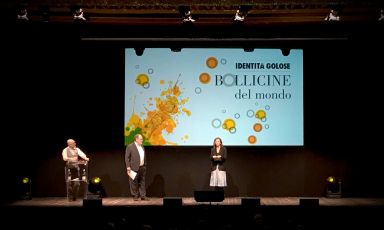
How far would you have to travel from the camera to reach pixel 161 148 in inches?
523

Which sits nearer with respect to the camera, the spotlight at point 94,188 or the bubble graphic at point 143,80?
the spotlight at point 94,188

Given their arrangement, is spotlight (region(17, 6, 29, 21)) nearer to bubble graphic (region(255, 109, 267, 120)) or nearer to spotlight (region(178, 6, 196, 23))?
spotlight (region(178, 6, 196, 23))

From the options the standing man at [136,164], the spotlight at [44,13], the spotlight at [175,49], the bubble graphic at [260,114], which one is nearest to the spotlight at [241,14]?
the spotlight at [175,49]

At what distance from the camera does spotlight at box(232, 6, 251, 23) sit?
34.9 ft

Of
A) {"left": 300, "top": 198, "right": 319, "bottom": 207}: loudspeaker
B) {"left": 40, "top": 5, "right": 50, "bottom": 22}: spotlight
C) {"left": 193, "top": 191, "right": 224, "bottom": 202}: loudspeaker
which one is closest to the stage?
{"left": 300, "top": 198, "right": 319, "bottom": 207}: loudspeaker

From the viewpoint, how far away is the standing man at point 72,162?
12.0 metres

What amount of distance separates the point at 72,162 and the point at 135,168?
1263 mm

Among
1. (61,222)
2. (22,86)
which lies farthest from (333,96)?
(61,222)

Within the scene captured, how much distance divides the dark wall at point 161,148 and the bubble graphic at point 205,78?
1.47 m

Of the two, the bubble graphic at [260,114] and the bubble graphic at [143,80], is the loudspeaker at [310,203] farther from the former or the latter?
the bubble graphic at [143,80]

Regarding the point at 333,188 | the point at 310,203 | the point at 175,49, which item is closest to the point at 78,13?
the point at 175,49

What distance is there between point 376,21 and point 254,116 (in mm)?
3152

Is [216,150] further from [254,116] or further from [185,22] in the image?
[185,22]

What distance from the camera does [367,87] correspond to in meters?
13.2
